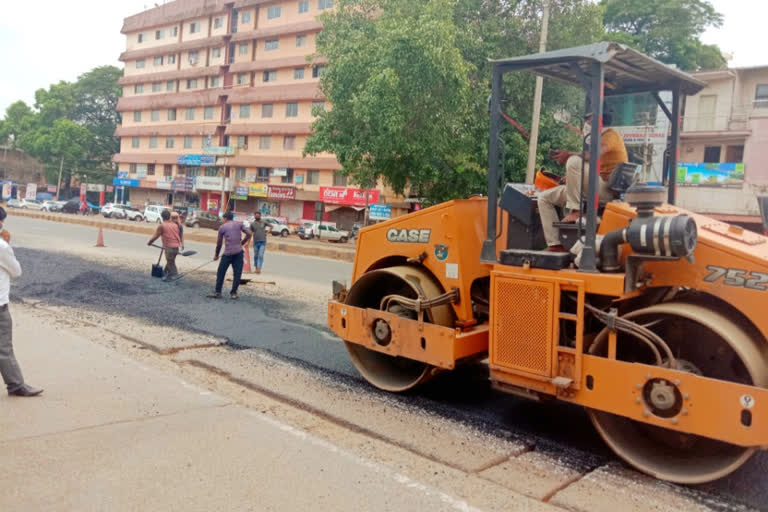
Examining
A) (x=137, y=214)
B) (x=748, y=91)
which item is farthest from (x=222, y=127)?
(x=748, y=91)

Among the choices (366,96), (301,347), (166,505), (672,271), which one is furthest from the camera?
(366,96)

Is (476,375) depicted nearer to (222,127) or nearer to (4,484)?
(4,484)

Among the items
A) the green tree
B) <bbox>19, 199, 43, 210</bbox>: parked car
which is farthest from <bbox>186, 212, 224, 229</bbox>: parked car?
the green tree

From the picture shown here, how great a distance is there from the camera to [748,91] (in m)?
30.8

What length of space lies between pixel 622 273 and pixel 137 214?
52.2 m

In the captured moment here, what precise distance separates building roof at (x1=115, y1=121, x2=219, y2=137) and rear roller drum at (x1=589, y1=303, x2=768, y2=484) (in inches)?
2118

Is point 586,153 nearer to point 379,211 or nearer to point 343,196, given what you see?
point 379,211

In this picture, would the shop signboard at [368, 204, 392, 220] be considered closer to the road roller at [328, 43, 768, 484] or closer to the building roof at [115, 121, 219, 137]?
the building roof at [115, 121, 219, 137]

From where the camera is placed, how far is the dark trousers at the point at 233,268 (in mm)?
10555

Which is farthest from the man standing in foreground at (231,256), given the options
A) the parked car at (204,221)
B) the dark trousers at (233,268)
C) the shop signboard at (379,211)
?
the parked car at (204,221)

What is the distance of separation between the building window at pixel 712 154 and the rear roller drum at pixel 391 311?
99.8ft

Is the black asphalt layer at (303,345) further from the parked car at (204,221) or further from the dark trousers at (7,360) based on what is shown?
the parked car at (204,221)

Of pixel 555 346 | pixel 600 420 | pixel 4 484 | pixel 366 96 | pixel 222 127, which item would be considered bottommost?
pixel 4 484

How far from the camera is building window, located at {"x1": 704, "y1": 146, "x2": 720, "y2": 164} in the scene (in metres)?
31.0
